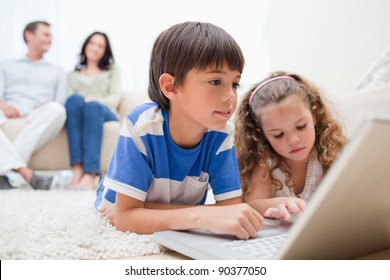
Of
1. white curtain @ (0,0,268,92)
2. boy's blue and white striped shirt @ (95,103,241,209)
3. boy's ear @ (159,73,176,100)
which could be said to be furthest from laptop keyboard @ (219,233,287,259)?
white curtain @ (0,0,268,92)

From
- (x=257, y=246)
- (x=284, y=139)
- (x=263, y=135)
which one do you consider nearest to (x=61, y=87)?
(x=263, y=135)

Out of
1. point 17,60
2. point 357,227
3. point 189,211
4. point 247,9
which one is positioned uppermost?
point 247,9

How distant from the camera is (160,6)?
10.5ft

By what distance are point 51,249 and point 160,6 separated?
2.75 metres

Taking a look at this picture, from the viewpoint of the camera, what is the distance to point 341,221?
1.70 ft

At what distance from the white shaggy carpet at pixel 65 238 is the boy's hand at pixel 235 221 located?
4.1 inches

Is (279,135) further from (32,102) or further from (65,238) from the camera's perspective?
(32,102)

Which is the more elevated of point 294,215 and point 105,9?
point 105,9

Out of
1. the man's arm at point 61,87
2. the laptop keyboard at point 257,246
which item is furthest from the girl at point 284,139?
the man's arm at point 61,87

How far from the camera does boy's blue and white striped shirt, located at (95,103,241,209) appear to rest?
2.84 feet

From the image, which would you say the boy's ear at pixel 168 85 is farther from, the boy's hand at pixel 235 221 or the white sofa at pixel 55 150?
the white sofa at pixel 55 150

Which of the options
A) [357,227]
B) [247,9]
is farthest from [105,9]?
[357,227]
